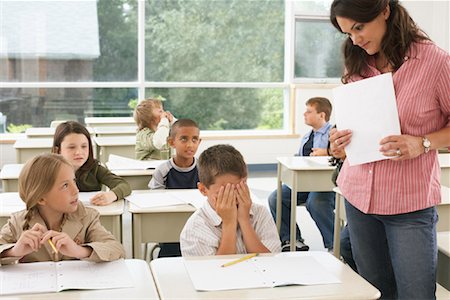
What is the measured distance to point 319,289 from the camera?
1.63 m

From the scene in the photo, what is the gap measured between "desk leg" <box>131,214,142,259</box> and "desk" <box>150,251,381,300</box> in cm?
102

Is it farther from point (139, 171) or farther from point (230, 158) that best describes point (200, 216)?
point (139, 171)

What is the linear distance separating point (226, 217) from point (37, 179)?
2.19ft

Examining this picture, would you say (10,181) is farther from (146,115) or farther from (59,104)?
(59,104)

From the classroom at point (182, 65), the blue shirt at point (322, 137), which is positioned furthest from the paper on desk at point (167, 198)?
the classroom at point (182, 65)

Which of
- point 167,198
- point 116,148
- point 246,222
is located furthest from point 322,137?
point 246,222

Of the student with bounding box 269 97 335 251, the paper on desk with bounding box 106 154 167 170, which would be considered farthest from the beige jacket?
the student with bounding box 269 97 335 251

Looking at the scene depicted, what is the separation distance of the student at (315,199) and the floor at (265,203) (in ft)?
0.66

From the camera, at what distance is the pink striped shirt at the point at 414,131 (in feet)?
5.76

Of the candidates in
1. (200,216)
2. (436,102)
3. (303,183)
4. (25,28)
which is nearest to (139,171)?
(303,183)

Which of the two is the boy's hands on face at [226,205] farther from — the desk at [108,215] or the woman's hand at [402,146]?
the desk at [108,215]

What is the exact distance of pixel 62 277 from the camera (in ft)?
5.63

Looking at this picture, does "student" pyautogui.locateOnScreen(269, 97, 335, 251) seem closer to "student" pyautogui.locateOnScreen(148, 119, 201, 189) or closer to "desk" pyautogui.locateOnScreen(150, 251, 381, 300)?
"student" pyautogui.locateOnScreen(148, 119, 201, 189)

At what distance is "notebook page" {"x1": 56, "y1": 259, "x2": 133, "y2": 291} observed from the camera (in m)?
1.67
